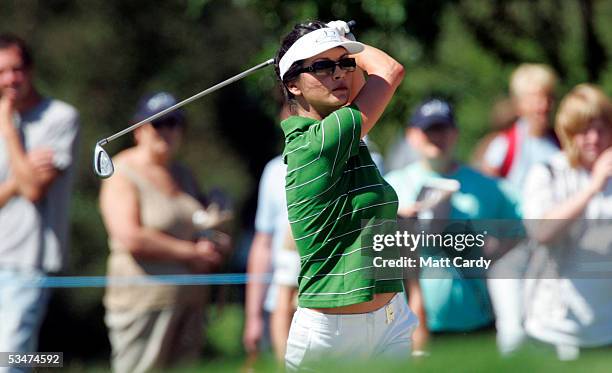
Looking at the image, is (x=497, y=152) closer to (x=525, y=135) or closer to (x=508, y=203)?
(x=525, y=135)

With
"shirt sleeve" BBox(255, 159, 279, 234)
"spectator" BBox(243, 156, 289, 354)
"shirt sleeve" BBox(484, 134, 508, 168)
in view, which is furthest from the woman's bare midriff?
"shirt sleeve" BBox(484, 134, 508, 168)

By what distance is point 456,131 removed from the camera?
7848 millimetres

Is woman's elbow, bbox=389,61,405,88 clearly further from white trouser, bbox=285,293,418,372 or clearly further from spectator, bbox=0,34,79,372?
spectator, bbox=0,34,79,372

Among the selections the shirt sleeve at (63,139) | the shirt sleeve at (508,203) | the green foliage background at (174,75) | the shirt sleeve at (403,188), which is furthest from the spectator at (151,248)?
the green foliage background at (174,75)

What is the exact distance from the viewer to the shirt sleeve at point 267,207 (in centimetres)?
811

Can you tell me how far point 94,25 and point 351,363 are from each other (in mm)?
15758

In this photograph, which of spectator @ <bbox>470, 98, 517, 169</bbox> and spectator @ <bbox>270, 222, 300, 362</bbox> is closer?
spectator @ <bbox>270, 222, 300, 362</bbox>

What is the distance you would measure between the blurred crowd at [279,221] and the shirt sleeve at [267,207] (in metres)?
0.01

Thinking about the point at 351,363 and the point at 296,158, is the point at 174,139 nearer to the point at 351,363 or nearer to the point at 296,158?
the point at 296,158

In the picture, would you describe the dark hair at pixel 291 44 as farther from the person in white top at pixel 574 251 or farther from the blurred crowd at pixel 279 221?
the person in white top at pixel 574 251

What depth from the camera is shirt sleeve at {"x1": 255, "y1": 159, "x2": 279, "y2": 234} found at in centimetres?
811

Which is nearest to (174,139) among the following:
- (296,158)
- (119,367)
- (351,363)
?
(119,367)

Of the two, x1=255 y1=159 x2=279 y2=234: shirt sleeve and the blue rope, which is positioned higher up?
x1=255 y1=159 x2=279 y2=234: shirt sleeve

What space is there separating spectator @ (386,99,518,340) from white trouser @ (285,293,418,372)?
199 centimetres
